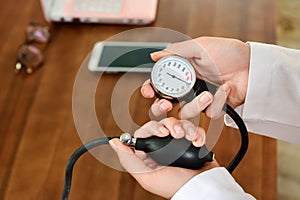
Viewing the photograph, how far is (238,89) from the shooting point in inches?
33.4

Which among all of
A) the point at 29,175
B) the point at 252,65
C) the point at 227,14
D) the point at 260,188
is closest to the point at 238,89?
the point at 252,65

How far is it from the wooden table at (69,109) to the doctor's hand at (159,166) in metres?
0.09

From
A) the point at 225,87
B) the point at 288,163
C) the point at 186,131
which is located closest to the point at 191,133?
the point at 186,131

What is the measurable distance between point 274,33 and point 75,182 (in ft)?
1.62

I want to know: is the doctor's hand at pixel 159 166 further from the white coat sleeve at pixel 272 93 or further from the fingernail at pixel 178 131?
the white coat sleeve at pixel 272 93

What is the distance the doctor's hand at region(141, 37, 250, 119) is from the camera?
75 centimetres

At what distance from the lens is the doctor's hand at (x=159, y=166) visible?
69cm

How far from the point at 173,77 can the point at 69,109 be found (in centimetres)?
29

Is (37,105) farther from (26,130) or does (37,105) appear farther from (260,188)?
(260,188)

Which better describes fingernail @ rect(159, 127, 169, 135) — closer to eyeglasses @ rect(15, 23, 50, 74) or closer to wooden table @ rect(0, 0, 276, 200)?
wooden table @ rect(0, 0, 276, 200)

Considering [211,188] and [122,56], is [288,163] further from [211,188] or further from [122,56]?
[211,188]

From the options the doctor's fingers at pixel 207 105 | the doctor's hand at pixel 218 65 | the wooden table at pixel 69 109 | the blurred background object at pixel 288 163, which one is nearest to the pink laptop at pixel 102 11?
the wooden table at pixel 69 109

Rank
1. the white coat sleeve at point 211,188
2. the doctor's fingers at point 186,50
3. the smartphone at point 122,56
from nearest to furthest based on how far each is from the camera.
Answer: the white coat sleeve at point 211,188 → the doctor's fingers at point 186,50 → the smartphone at point 122,56

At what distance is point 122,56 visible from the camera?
3.16 feet
